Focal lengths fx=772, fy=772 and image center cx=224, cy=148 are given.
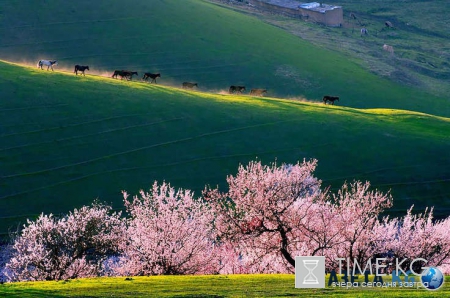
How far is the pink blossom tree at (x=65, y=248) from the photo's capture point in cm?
4138

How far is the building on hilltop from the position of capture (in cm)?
15612

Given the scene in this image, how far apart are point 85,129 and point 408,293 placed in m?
42.8

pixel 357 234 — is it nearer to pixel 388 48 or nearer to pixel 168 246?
pixel 168 246

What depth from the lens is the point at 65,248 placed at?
1686 inches

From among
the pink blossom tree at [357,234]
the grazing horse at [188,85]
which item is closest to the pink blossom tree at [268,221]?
the pink blossom tree at [357,234]

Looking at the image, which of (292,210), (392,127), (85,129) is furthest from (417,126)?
(292,210)

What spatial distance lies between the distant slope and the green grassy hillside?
21.3 meters

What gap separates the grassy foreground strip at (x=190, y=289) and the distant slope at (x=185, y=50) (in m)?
65.5

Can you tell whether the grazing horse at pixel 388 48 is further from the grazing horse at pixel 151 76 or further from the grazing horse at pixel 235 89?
the grazing horse at pixel 151 76

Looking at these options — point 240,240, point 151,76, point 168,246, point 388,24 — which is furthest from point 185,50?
point 388,24

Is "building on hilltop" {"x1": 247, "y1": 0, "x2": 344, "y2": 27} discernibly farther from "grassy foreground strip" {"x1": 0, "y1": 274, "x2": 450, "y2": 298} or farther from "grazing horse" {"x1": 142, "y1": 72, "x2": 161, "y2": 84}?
"grassy foreground strip" {"x1": 0, "y1": 274, "x2": 450, "y2": 298}

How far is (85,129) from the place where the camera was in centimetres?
6706

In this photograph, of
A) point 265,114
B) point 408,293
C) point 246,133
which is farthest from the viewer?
point 265,114

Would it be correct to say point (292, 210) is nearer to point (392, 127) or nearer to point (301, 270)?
point (301, 270)
